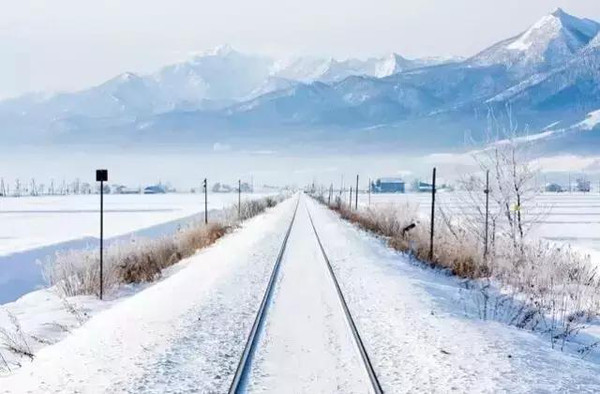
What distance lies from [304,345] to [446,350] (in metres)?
1.84

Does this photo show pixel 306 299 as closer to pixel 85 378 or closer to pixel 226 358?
pixel 226 358

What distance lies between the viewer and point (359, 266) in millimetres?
19859

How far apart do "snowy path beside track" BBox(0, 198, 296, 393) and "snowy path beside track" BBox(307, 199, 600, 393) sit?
74.7 inches

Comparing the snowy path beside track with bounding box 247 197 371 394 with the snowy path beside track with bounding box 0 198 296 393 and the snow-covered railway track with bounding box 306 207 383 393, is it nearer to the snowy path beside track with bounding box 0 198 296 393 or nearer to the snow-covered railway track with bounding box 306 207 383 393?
the snow-covered railway track with bounding box 306 207 383 393

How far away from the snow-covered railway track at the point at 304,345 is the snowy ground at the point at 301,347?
22mm

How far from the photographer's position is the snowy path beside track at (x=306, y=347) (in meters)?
7.84

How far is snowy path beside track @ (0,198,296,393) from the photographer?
7980 millimetres

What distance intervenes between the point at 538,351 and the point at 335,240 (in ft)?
65.2

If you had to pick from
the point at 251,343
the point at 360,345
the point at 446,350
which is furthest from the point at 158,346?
the point at 446,350

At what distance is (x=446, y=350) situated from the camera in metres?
9.44

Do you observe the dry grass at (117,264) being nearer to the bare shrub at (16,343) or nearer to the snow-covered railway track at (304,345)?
the snow-covered railway track at (304,345)

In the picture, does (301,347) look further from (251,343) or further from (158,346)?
(158,346)

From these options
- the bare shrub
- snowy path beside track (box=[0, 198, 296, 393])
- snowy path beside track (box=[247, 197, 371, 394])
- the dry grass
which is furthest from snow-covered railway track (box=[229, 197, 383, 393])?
the dry grass

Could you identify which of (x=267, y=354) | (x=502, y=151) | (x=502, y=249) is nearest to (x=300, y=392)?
(x=267, y=354)
